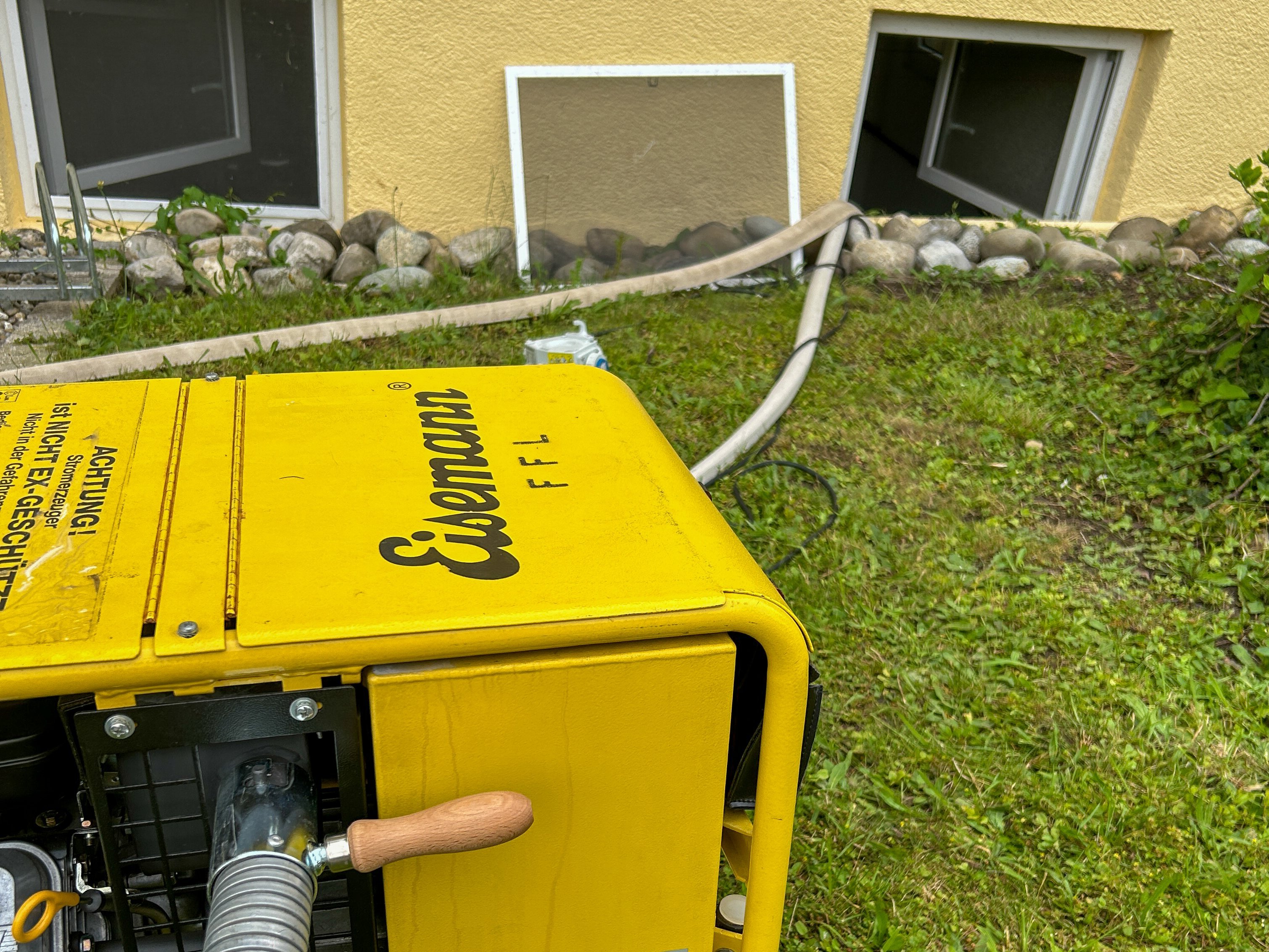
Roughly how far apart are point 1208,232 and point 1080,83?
98 centimetres

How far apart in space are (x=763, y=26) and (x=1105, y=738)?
3.45 meters

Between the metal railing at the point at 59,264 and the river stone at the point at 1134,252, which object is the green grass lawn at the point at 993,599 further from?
the river stone at the point at 1134,252

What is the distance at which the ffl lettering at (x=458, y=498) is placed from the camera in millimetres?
1204

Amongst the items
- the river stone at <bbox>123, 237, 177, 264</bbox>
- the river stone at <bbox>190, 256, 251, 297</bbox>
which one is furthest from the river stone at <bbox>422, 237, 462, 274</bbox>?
the river stone at <bbox>123, 237, 177, 264</bbox>

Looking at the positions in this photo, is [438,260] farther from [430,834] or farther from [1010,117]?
[430,834]

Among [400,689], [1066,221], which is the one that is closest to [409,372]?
[400,689]

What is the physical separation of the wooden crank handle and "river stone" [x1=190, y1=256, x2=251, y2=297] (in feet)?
10.7

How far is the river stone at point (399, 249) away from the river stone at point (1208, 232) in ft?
11.8

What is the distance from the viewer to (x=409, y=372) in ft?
5.82

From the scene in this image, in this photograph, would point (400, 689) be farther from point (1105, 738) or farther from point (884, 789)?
point (1105, 738)

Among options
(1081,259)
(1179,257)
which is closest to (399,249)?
(1081,259)

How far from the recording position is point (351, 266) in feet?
13.9

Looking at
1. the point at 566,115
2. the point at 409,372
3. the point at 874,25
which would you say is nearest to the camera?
the point at 409,372

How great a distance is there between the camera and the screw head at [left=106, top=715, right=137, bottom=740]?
105cm
